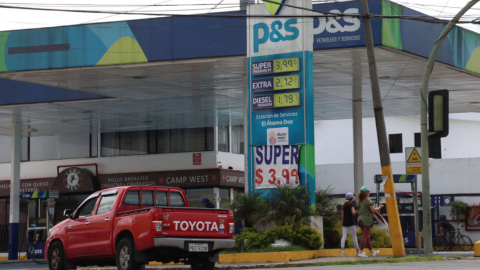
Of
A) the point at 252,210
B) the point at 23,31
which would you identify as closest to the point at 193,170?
the point at 23,31

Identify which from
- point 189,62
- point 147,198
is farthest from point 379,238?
point 147,198

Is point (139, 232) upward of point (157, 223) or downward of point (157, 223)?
downward

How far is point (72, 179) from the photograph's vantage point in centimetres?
→ 3350

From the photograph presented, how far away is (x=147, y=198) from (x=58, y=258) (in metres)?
2.54

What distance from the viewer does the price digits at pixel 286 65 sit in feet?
59.7

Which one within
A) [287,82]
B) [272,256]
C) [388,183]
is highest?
[287,82]

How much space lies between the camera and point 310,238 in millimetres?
16578

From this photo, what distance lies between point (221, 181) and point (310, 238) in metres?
14.9

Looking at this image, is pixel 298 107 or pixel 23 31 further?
pixel 23 31

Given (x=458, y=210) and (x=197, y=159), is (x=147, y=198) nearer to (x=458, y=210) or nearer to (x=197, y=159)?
(x=197, y=159)

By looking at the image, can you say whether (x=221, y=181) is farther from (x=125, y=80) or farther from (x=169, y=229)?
(x=169, y=229)

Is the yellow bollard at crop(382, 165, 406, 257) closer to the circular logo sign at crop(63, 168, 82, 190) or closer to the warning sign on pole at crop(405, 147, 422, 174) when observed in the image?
the warning sign on pole at crop(405, 147, 422, 174)

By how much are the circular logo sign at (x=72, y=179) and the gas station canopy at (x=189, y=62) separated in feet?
23.8

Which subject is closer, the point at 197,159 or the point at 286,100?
the point at 286,100
